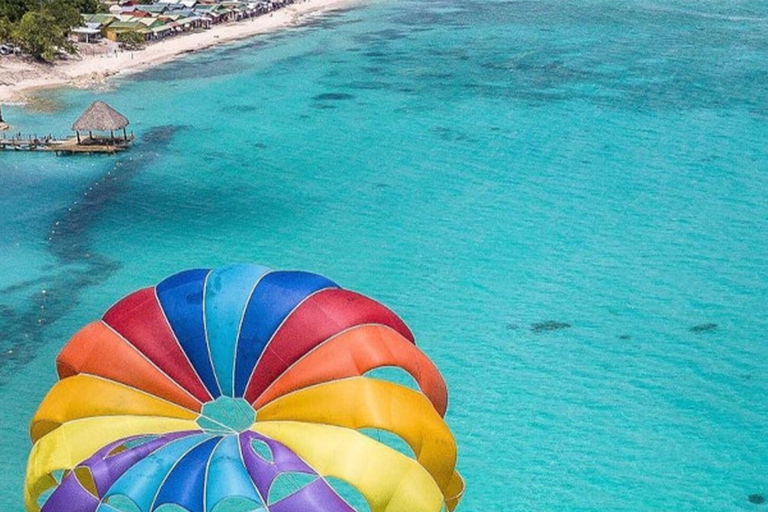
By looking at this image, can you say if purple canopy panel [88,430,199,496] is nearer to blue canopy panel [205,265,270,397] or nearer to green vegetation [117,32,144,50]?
blue canopy panel [205,265,270,397]

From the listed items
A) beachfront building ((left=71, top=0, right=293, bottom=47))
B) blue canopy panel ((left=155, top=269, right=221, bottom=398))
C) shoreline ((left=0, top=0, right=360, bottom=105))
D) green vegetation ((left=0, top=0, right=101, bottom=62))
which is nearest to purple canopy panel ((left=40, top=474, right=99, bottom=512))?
blue canopy panel ((left=155, top=269, right=221, bottom=398))

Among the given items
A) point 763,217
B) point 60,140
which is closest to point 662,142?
point 763,217

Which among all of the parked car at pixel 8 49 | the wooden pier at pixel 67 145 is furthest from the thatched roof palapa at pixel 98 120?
the parked car at pixel 8 49

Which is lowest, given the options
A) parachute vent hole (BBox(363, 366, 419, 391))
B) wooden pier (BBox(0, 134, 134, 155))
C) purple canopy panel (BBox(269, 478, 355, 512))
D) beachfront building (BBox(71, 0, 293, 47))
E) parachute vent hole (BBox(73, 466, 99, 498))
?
parachute vent hole (BBox(363, 366, 419, 391))

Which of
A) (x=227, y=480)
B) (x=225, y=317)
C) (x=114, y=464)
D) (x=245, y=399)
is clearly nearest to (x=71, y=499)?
(x=114, y=464)

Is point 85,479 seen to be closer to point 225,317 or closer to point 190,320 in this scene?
point 190,320

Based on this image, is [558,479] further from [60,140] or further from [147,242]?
[60,140]

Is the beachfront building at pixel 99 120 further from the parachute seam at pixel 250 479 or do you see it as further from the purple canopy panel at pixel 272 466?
the purple canopy panel at pixel 272 466
